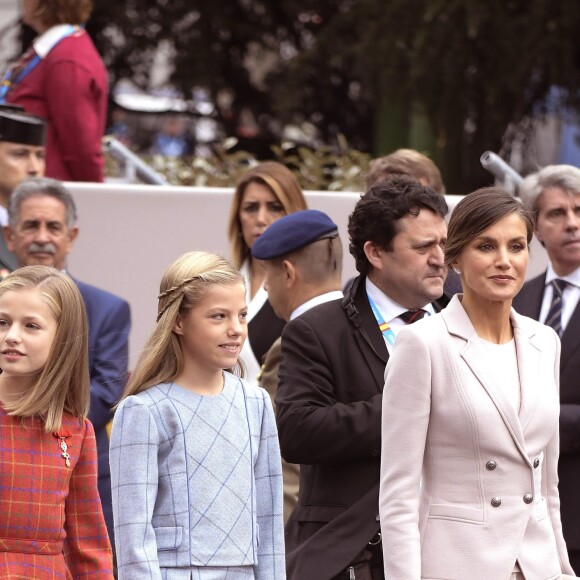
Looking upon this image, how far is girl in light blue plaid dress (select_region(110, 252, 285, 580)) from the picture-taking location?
476 cm

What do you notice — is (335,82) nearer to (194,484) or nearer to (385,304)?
(385,304)

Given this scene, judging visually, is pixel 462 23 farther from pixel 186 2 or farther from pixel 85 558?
pixel 85 558

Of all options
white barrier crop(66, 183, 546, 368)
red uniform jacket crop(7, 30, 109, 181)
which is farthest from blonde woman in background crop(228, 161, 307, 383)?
red uniform jacket crop(7, 30, 109, 181)

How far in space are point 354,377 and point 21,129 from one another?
3204 millimetres

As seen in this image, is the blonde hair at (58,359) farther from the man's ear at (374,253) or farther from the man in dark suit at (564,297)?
the man in dark suit at (564,297)

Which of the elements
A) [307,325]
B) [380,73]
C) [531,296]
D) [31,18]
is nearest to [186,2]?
[380,73]

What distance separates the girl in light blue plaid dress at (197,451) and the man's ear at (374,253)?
0.76 m

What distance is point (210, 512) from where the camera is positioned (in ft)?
15.9

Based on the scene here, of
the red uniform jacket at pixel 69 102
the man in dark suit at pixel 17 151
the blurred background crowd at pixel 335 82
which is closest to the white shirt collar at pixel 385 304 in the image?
the man in dark suit at pixel 17 151

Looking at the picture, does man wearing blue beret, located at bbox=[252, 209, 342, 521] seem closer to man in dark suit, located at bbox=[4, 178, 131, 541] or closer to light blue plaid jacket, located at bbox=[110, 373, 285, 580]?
man in dark suit, located at bbox=[4, 178, 131, 541]

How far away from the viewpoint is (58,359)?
5.06 meters

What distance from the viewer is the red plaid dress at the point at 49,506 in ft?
16.1

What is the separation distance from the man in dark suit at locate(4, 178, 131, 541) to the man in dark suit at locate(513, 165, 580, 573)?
166cm

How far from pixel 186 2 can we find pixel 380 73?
3.82 m
